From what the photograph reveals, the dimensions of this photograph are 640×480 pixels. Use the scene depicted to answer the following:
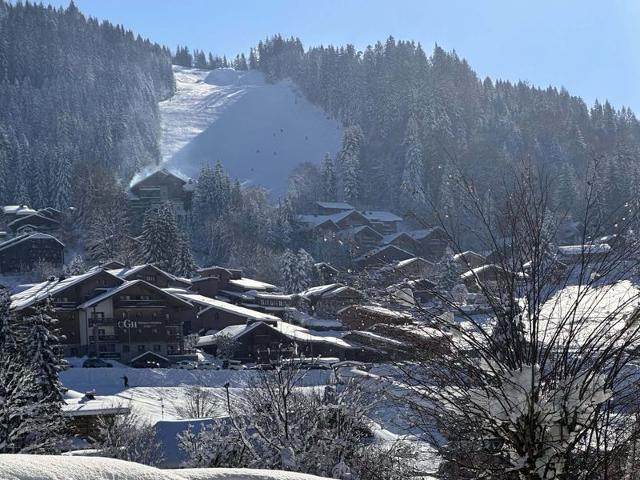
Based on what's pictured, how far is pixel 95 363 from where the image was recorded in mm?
38594

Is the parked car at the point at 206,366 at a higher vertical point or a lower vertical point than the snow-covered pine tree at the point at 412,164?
lower

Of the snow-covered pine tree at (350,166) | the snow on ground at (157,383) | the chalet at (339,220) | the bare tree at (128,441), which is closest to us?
the bare tree at (128,441)

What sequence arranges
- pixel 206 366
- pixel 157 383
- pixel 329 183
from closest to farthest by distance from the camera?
pixel 157 383
pixel 206 366
pixel 329 183

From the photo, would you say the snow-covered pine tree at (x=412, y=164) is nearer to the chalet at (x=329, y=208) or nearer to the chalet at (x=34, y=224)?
the chalet at (x=329, y=208)

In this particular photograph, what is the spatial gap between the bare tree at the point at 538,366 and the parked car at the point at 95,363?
117 ft

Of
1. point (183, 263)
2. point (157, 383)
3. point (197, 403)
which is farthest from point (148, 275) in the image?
point (197, 403)

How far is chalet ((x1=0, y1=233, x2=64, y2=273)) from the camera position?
60000 mm

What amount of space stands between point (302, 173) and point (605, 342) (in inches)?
3953

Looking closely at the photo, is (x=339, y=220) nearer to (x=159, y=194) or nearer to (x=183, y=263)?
(x=159, y=194)

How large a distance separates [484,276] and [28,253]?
197ft

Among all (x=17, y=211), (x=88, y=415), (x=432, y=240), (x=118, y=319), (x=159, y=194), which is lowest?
(x=88, y=415)

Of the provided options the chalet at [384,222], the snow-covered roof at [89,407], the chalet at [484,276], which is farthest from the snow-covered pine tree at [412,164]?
the chalet at [484,276]

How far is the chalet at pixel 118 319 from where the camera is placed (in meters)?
41.3

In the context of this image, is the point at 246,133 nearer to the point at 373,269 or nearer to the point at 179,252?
the point at 179,252
